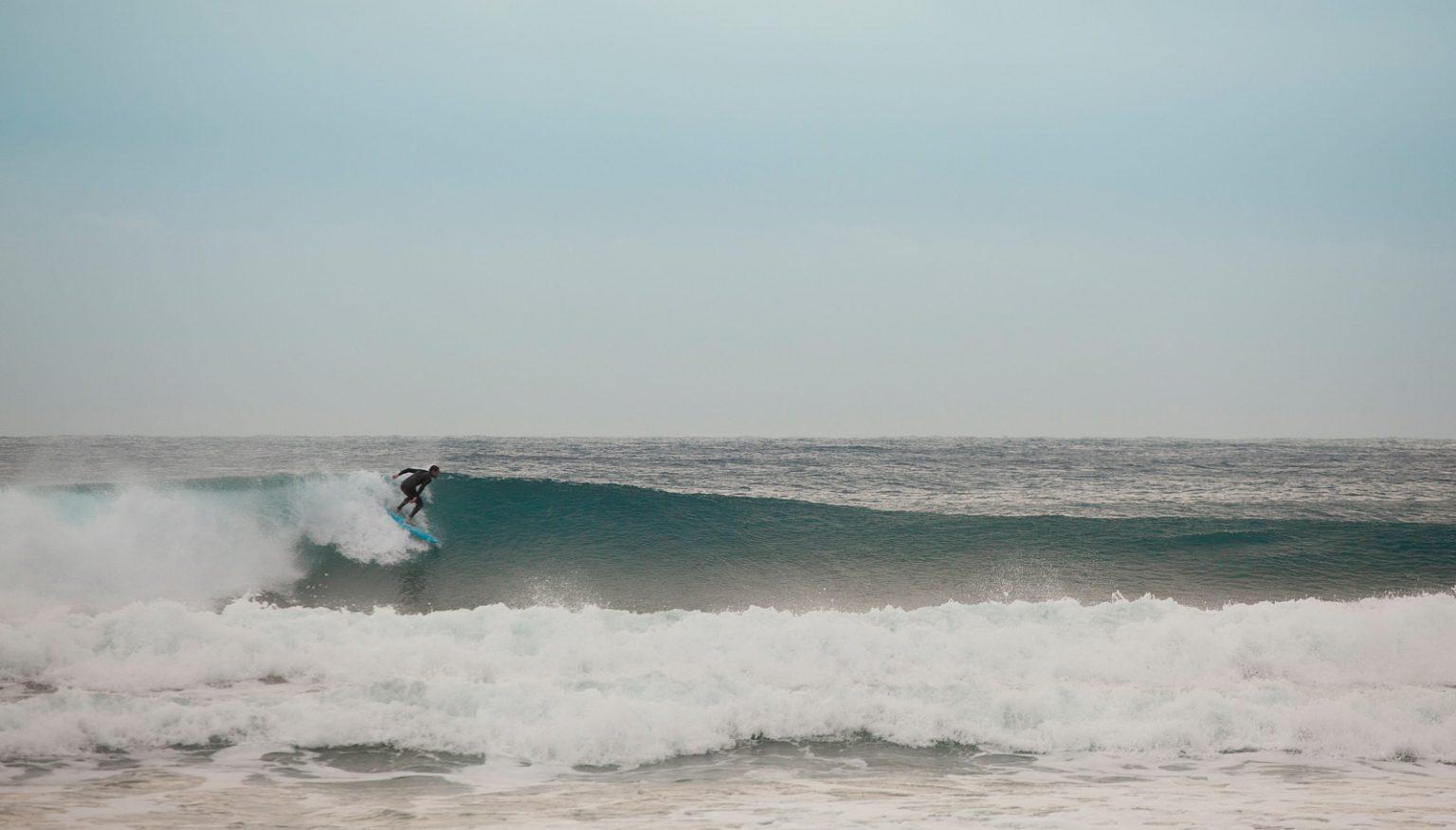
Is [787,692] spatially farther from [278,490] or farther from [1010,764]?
[278,490]

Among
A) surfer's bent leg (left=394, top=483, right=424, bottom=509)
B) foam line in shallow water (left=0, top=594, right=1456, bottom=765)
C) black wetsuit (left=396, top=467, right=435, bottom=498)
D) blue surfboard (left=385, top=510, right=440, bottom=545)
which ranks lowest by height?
foam line in shallow water (left=0, top=594, right=1456, bottom=765)

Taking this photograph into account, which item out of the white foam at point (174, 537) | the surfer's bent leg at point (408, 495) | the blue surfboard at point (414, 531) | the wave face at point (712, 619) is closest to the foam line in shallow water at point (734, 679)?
the wave face at point (712, 619)

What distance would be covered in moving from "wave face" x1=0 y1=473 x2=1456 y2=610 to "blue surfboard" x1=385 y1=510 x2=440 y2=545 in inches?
7.9

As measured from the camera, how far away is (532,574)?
1320 centimetres

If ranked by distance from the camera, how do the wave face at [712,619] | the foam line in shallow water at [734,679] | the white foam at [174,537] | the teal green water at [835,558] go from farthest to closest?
the teal green water at [835,558] < the white foam at [174,537] < the wave face at [712,619] < the foam line in shallow water at [734,679]

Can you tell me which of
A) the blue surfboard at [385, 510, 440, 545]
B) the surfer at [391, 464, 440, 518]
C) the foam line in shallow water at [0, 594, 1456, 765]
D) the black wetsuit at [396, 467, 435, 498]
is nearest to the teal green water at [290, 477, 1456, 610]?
the blue surfboard at [385, 510, 440, 545]

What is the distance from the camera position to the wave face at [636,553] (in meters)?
12.1

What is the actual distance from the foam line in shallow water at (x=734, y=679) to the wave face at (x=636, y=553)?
7.77 ft

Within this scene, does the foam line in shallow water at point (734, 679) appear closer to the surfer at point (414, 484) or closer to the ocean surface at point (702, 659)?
the ocean surface at point (702, 659)

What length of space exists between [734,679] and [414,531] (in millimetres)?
9082

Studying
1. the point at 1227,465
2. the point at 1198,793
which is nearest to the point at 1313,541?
the point at 1198,793

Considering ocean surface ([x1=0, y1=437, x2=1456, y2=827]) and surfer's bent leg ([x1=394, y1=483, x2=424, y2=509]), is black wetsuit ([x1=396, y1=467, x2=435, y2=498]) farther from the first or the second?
ocean surface ([x1=0, y1=437, x2=1456, y2=827])

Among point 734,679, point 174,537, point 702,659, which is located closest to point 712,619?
point 702,659

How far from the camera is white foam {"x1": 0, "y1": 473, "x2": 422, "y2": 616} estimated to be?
11539mm
